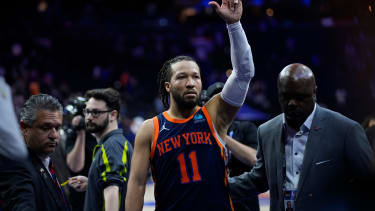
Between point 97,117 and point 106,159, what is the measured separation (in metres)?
0.61

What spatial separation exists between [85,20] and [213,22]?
17.6 feet

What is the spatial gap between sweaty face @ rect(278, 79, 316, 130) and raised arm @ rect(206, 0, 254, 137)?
25cm

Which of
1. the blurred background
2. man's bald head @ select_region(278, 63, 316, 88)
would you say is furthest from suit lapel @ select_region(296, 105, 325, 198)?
the blurred background

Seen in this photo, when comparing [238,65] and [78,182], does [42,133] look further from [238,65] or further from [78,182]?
[78,182]

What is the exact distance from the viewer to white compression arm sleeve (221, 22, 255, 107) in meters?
2.64

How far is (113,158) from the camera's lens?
3486mm

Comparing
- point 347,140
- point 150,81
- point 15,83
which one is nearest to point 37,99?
point 347,140

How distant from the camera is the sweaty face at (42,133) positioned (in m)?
2.42

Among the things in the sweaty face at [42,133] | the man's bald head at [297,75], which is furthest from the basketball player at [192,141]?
the sweaty face at [42,133]

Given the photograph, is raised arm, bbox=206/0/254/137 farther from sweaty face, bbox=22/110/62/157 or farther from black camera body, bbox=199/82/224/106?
black camera body, bbox=199/82/224/106

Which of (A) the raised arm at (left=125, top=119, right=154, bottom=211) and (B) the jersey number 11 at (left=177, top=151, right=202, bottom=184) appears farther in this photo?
(A) the raised arm at (left=125, top=119, right=154, bottom=211)

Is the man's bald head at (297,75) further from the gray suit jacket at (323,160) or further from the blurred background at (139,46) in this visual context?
the blurred background at (139,46)

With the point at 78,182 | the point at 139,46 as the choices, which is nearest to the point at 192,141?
the point at 78,182

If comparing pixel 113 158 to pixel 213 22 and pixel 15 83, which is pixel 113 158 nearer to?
pixel 15 83
